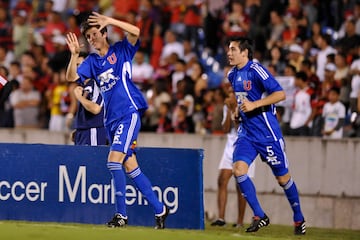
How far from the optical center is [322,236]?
16.2 metres

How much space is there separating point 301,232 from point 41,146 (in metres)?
3.43

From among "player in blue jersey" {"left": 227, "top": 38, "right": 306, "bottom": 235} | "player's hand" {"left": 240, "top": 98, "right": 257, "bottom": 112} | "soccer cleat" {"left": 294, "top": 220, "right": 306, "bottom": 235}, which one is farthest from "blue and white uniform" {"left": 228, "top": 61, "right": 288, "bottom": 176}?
"soccer cleat" {"left": 294, "top": 220, "right": 306, "bottom": 235}

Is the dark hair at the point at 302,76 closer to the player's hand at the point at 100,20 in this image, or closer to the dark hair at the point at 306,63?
the dark hair at the point at 306,63

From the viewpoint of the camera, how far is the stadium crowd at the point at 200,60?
20750mm

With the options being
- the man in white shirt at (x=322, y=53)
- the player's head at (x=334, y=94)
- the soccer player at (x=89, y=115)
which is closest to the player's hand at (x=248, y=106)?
the soccer player at (x=89, y=115)

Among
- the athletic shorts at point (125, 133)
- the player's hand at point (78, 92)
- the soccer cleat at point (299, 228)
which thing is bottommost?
the soccer cleat at point (299, 228)

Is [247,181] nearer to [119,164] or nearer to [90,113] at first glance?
[119,164]

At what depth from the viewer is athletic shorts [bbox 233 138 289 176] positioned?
50.3 feet

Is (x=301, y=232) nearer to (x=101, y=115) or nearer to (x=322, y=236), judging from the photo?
(x=322, y=236)

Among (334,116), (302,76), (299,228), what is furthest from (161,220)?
(302,76)

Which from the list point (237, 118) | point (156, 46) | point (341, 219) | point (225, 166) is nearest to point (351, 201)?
point (341, 219)

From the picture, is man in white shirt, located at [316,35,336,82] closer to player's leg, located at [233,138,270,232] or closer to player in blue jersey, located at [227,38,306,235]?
player in blue jersey, located at [227,38,306,235]

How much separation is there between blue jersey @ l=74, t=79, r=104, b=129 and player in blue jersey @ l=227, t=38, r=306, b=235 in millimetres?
Result: 1950

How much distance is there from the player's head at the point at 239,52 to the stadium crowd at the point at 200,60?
3.66 meters
